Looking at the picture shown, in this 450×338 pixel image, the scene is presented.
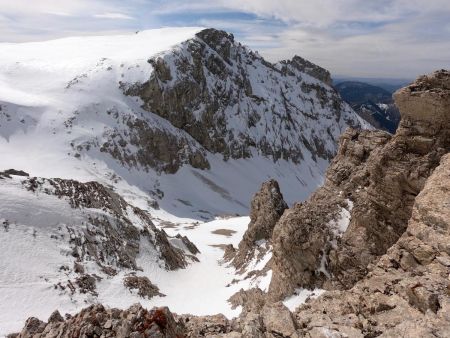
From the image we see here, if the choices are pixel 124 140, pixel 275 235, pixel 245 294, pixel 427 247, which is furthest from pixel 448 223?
pixel 124 140

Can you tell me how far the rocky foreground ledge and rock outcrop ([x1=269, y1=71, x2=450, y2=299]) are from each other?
6 cm

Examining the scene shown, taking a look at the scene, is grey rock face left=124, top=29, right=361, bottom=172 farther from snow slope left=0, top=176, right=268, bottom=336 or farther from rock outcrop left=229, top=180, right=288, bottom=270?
snow slope left=0, top=176, right=268, bottom=336

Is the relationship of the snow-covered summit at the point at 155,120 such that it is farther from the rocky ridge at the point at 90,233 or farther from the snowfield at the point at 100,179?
the rocky ridge at the point at 90,233

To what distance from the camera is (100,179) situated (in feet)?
292

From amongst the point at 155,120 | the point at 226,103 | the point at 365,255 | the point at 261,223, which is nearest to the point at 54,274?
the point at 261,223

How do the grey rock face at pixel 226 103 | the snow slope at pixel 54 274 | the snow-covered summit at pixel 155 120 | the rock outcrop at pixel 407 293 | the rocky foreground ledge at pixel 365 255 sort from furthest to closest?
1. the grey rock face at pixel 226 103
2. the snow-covered summit at pixel 155 120
3. the snow slope at pixel 54 274
4. the rocky foreground ledge at pixel 365 255
5. the rock outcrop at pixel 407 293

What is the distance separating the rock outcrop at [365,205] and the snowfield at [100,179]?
1442 mm

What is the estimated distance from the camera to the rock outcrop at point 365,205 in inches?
794

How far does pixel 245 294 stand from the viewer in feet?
106

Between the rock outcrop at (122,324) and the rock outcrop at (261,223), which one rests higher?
the rock outcrop at (122,324)

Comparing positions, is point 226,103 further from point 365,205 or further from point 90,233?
point 365,205

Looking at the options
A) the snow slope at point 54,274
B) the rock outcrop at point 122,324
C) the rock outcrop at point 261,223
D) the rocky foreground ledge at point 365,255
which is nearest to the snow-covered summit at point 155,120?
the snow slope at point 54,274

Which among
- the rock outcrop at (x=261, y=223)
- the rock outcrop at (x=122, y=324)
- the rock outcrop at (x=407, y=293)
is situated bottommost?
the rock outcrop at (x=261, y=223)

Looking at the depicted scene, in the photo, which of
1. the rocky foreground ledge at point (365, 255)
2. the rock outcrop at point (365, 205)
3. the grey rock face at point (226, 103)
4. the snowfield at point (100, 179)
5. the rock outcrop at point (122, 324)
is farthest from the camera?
the grey rock face at point (226, 103)
